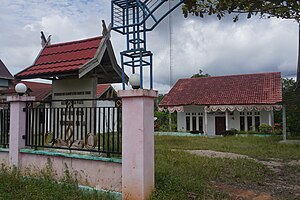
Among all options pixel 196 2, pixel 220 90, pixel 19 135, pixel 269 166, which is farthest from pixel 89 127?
pixel 220 90

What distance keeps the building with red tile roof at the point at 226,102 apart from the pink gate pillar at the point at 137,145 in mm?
17728

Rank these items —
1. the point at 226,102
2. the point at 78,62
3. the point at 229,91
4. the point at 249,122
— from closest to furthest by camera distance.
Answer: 1. the point at 78,62
2. the point at 226,102
3. the point at 249,122
4. the point at 229,91

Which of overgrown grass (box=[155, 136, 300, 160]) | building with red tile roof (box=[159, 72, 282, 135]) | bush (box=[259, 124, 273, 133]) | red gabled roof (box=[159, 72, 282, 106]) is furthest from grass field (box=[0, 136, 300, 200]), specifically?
red gabled roof (box=[159, 72, 282, 106])

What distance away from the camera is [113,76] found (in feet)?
23.2

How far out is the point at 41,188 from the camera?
475cm

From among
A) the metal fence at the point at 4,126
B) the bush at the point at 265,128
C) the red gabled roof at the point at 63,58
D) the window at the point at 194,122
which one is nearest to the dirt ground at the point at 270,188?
the red gabled roof at the point at 63,58

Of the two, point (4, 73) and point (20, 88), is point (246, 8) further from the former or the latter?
point (4, 73)

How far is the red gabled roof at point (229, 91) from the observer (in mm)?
21141

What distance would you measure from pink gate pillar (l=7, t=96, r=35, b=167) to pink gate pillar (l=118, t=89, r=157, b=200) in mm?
2759

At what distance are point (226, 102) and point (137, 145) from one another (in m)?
18.4

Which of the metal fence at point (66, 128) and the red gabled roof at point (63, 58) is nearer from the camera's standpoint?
the metal fence at point (66, 128)

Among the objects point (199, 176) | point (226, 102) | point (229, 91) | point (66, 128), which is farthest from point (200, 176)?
point (229, 91)

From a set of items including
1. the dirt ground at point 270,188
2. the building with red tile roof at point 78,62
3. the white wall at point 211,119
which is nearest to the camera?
the dirt ground at point 270,188

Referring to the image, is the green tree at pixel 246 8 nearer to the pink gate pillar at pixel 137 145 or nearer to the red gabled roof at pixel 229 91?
the pink gate pillar at pixel 137 145
